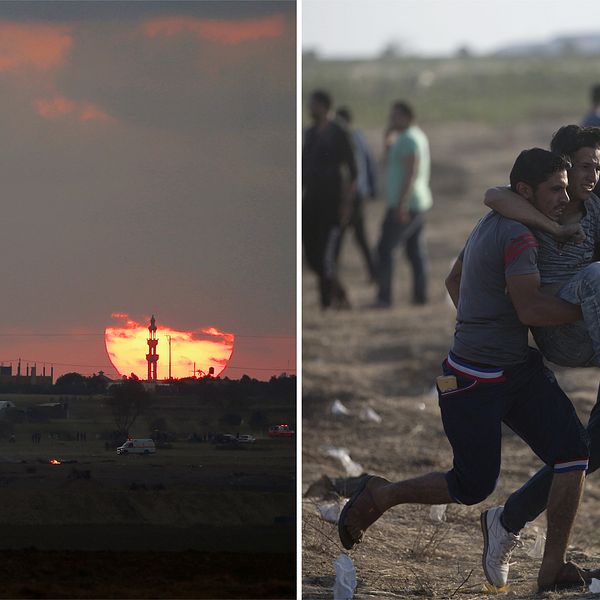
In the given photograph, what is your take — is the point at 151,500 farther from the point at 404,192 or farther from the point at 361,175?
the point at 361,175

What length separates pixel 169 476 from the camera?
5.53m

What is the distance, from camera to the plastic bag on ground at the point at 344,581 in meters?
5.15

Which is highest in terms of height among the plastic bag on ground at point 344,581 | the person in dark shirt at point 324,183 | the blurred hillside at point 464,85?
the blurred hillside at point 464,85

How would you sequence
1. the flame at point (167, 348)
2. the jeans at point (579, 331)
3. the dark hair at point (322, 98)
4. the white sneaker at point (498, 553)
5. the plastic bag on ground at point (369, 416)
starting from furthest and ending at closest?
the dark hair at point (322, 98), the plastic bag on ground at point (369, 416), the flame at point (167, 348), the white sneaker at point (498, 553), the jeans at point (579, 331)

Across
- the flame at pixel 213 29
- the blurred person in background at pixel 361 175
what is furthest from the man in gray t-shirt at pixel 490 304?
the blurred person in background at pixel 361 175

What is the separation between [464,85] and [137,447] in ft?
158

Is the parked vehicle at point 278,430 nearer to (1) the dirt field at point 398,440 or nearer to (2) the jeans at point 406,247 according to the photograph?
(1) the dirt field at point 398,440

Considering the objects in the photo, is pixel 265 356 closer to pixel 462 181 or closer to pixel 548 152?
pixel 548 152

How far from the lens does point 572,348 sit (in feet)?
17.0

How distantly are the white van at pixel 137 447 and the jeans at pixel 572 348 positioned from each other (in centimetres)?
136

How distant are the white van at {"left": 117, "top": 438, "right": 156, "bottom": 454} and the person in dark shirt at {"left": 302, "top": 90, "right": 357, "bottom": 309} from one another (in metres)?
7.02

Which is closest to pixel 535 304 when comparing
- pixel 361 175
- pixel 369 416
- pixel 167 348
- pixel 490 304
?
pixel 490 304

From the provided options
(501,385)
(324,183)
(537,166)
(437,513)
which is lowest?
(437,513)

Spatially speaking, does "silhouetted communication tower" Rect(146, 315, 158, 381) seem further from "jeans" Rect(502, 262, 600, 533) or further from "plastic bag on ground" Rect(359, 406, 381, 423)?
"plastic bag on ground" Rect(359, 406, 381, 423)
